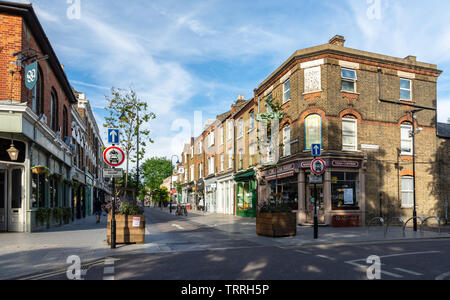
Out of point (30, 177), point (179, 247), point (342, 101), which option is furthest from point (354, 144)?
point (30, 177)

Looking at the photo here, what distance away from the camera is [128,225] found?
38.5ft

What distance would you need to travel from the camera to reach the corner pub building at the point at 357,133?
65.7 ft

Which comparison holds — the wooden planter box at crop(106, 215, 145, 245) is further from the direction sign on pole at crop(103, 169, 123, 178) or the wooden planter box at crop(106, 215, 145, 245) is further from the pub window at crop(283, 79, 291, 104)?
the pub window at crop(283, 79, 291, 104)

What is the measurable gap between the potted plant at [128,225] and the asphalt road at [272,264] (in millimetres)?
1220

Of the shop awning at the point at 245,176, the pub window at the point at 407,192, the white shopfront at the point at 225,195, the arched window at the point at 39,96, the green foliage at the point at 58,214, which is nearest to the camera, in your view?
the arched window at the point at 39,96

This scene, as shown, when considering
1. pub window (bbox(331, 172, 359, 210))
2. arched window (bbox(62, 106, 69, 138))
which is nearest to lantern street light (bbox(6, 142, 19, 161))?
arched window (bbox(62, 106, 69, 138))

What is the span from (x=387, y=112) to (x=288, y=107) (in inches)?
226

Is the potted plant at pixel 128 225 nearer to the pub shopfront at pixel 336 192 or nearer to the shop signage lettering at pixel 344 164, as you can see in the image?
the pub shopfront at pixel 336 192

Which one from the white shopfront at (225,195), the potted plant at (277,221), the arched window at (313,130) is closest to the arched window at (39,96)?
the potted plant at (277,221)

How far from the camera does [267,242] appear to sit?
1291 centimetres

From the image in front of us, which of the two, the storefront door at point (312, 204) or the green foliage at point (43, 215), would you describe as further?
the storefront door at point (312, 204)

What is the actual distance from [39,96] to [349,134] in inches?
656

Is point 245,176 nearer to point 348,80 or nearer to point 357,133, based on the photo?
point 357,133

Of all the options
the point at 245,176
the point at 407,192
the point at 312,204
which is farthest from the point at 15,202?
the point at 407,192
